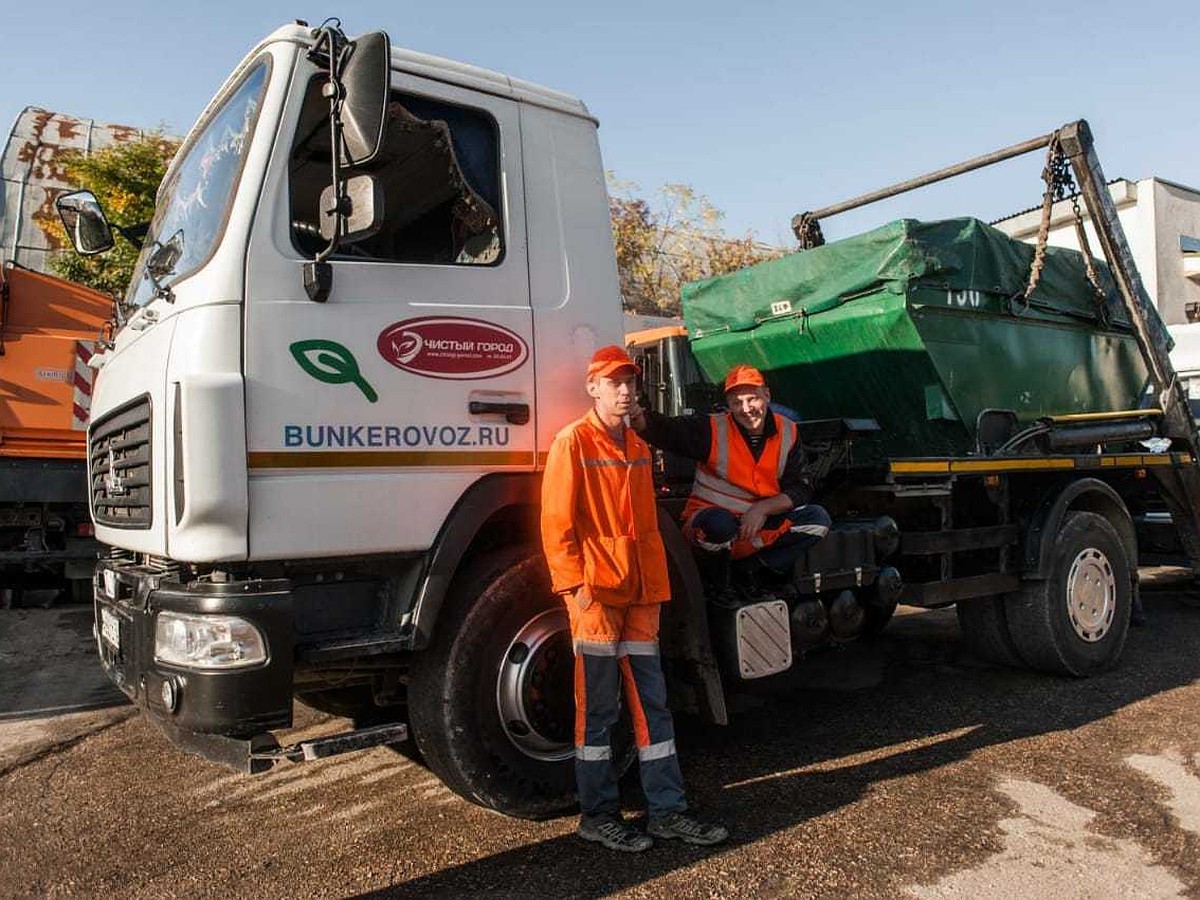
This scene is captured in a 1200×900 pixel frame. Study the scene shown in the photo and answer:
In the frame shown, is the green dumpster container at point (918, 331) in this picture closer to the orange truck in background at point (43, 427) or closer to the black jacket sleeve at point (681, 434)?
the black jacket sleeve at point (681, 434)

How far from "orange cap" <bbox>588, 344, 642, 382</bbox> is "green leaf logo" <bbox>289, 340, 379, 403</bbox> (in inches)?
29.9

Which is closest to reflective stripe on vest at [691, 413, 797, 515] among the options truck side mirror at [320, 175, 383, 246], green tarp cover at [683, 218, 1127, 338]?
green tarp cover at [683, 218, 1127, 338]

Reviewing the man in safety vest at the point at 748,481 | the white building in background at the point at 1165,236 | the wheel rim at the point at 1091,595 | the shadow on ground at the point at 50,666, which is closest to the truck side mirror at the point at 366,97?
the man in safety vest at the point at 748,481

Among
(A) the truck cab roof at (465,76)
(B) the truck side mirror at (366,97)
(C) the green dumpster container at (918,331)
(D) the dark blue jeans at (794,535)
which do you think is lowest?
(D) the dark blue jeans at (794,535)

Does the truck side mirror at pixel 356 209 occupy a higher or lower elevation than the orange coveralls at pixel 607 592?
higher

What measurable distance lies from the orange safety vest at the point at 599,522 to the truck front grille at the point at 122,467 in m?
1.32

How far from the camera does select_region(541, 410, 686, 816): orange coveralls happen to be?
3.22 meters

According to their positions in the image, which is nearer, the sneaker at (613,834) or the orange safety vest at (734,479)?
the sneaker at (613,834)

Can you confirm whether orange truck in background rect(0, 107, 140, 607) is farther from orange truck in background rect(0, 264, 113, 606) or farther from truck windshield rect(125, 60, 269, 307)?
truck windshield rect(125, 60, 269, 307)

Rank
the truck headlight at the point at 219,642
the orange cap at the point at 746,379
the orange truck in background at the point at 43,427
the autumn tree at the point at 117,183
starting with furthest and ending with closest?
the autumn tree at the point at 117,183 → the orange truck in background at the point at 43,427 → the orange cap at the point at 746,379 → the truck headlight at the point at 219,642

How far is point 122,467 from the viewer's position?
3377mm

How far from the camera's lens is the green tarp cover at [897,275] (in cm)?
484

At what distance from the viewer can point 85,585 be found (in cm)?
846

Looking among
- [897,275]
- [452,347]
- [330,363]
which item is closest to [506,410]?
[452,347]
